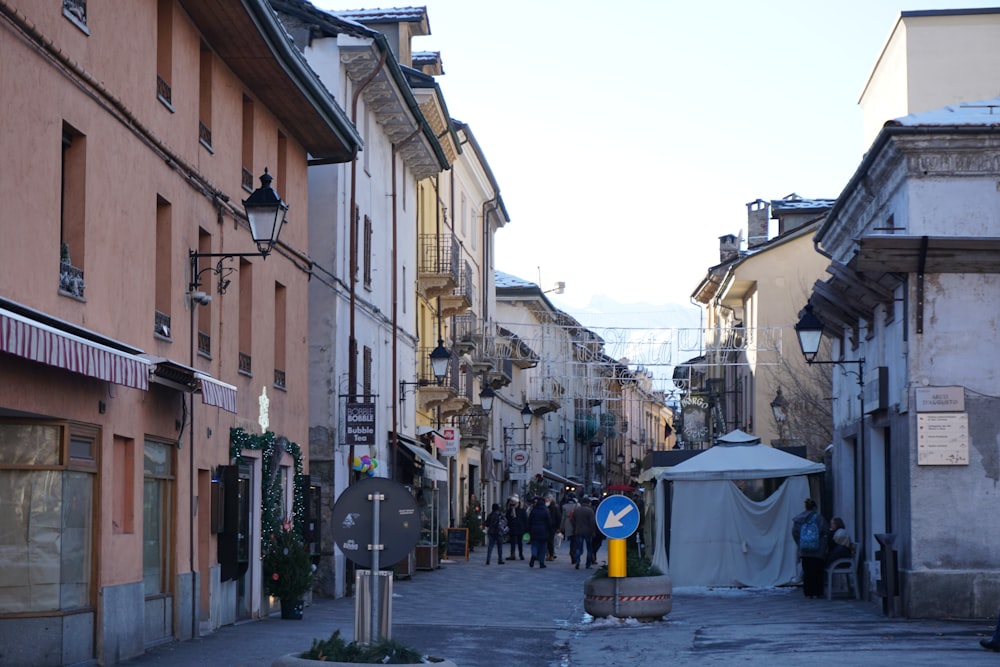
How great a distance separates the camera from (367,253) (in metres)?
31.0

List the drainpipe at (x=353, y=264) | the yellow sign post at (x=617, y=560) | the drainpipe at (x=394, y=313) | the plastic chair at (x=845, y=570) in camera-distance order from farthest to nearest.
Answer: the drainpipe at (x=394, y=313) < the drainpipe at (x=353, y=264) < the plastic chair at (x=845, y=570) < the yellow sign post at (x=617, y=560)

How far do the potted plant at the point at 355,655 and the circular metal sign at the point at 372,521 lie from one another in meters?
0.61

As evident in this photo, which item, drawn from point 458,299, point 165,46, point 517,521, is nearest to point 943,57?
point 458,299

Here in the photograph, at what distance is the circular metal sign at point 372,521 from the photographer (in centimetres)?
1154

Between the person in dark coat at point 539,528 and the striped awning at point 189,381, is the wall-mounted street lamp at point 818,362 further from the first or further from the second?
the person in dark coat at point 539,528

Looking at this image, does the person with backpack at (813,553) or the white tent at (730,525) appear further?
the white tent at (730,525)

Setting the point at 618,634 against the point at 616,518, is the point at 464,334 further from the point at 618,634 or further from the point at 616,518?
the point at 618,634

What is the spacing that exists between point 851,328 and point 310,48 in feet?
36.7

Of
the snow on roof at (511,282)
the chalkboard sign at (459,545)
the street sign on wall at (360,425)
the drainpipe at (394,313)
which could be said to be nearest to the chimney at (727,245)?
the snow on roof at (511,282)

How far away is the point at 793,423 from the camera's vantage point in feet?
154

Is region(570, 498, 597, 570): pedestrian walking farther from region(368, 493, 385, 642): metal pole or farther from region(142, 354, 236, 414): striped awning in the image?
region(368, 493, 385, 642): metal pole

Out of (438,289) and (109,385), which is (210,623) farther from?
(438,289)

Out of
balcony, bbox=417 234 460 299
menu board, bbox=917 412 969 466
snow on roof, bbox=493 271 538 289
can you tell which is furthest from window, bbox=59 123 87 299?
snow on roof, bbox=493 271 538 289

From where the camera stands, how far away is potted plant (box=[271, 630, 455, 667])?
11.2 meters
